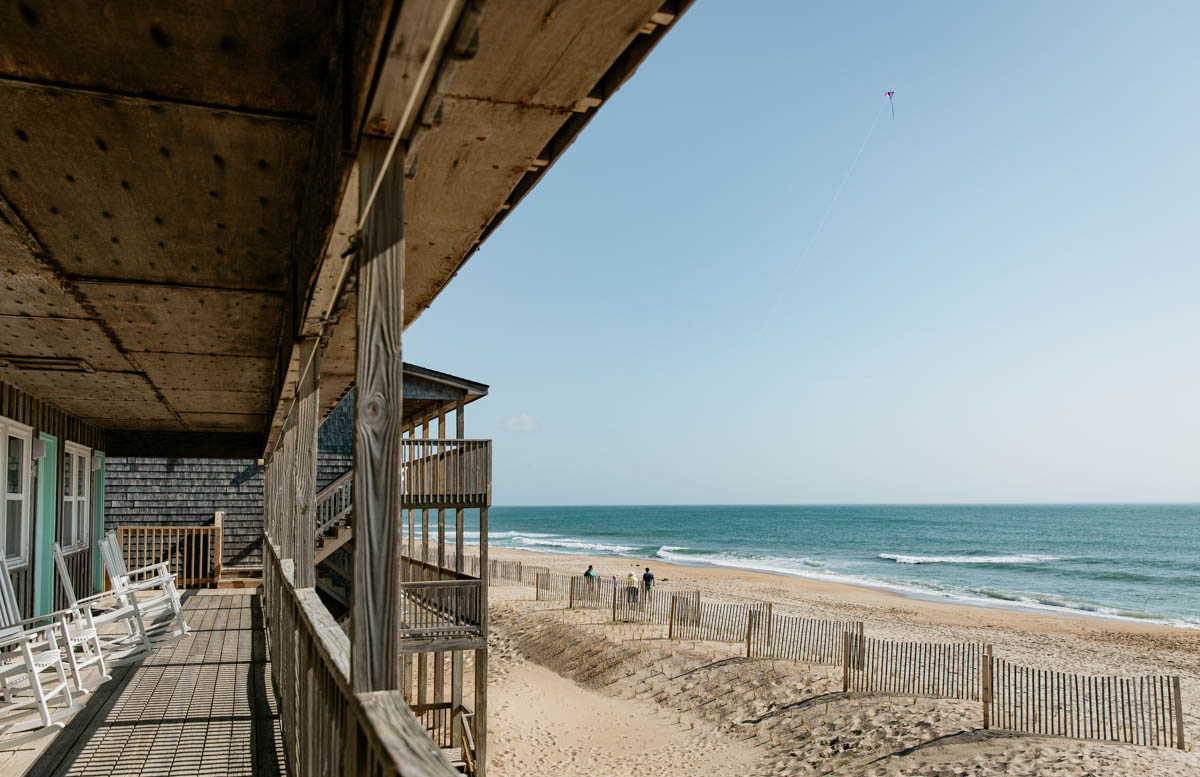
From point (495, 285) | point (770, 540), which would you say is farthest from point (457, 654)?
point (770, 540)

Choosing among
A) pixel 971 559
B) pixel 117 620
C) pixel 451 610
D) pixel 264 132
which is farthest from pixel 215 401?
pixel 971 559

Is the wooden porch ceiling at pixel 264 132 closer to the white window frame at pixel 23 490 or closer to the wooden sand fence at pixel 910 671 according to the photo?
the white window frame at pixel 23 490

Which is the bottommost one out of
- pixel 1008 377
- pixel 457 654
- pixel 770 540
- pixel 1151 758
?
pixel 770 540

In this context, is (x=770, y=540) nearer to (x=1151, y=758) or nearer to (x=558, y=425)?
(x=558, y=425)

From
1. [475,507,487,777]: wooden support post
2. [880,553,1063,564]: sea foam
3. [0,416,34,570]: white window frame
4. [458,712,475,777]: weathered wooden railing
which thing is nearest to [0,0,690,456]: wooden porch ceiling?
[0,416,34,570]: white window frame

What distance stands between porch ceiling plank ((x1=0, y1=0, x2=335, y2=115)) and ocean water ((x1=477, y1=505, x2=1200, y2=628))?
33093mm

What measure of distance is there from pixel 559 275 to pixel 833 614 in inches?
1388

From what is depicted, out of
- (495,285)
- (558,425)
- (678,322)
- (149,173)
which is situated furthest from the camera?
(558,425)

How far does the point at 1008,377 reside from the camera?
305 ft

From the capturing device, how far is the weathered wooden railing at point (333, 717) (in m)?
1.46

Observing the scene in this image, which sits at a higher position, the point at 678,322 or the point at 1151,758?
the point at 678,322

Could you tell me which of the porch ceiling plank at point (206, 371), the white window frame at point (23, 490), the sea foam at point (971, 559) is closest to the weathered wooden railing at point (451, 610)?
the white window frame at point (23, 490)

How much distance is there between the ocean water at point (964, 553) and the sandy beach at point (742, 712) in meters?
11.2

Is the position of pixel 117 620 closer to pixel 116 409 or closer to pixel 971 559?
pixel 116 409
